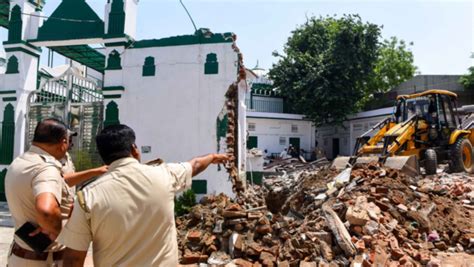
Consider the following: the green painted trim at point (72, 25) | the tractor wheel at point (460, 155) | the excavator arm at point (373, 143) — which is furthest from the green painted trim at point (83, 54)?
the tractor wheel at point (460, 155)

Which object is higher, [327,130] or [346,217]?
[327,130]

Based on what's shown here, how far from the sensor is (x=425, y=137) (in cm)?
1043

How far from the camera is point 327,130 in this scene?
2503 centimetres

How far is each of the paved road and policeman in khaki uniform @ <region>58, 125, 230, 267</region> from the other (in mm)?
3443

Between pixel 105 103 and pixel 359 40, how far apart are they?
17.2m

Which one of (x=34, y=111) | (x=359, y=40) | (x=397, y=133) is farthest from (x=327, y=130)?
(x=34, y=111)

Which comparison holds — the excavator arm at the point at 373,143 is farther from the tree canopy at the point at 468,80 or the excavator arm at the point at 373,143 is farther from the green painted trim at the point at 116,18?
the tree canopy at the point at 468,80

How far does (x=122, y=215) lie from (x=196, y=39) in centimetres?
633

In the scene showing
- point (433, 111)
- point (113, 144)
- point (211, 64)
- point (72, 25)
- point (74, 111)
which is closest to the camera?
point (113, 144)

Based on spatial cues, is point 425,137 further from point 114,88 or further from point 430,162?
point 114,88

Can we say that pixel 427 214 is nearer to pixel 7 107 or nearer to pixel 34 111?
pixel 34 111

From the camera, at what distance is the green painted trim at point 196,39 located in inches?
298

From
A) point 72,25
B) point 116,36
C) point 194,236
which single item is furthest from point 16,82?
point 194,236

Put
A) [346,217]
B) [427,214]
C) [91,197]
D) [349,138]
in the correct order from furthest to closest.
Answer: [349,138]
[427,214]
[346,217]
[91,197]
